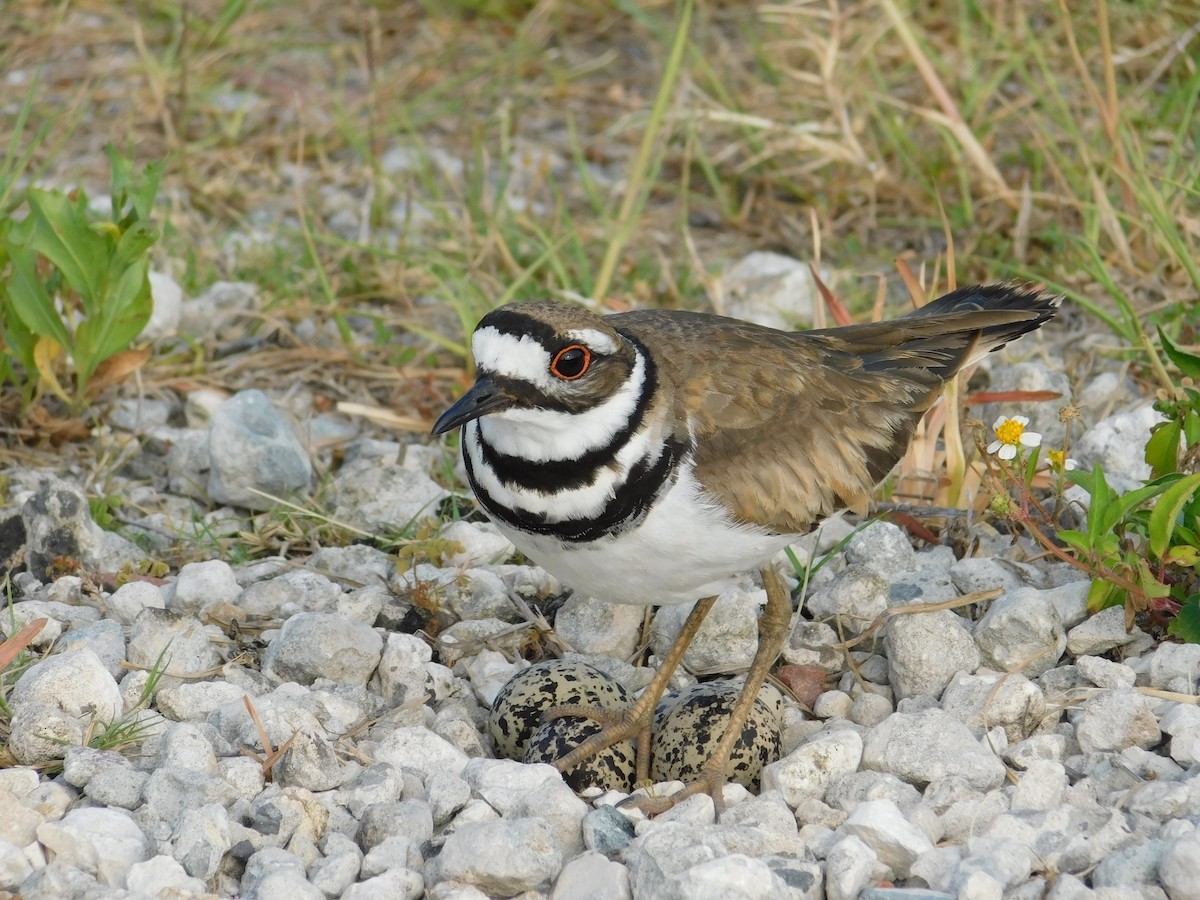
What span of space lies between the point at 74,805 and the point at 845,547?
2.22 metres

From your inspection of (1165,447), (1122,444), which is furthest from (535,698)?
(1122,444)

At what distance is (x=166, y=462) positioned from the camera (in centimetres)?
507

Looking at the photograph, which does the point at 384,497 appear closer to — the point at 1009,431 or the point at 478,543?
the point at 478,543

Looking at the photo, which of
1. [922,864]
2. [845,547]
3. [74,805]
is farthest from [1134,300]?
[74,805]

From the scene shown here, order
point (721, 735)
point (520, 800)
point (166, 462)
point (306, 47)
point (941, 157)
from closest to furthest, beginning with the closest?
1. point (520, 800)
2. point (721, 735)
3. point (166, 462)
4. point (941, 157)
5. point (306, 47)

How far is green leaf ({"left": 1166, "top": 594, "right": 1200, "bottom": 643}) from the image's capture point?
12.0 feet

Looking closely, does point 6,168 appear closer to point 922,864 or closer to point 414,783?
point 414,783

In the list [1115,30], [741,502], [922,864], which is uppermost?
[1115,30]

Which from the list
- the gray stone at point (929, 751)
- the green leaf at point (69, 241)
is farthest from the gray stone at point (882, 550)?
the green leaf at point (69, 241)

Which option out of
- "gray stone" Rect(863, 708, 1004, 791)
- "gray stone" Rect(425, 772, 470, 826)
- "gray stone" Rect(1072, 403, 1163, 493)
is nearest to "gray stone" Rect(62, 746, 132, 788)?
"gray stone" Rect(425, 772, 470, 826)

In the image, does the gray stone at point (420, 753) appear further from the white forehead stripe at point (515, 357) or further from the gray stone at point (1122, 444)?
the gray stone at point (1122, 444)

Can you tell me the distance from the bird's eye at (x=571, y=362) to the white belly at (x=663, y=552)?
0.33 meters

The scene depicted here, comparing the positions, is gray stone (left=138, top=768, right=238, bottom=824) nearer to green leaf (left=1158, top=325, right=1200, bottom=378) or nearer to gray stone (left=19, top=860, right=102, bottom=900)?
gray stone (left=19, top=860, right=102, bottom=900)

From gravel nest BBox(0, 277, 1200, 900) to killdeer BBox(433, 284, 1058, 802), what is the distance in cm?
29
